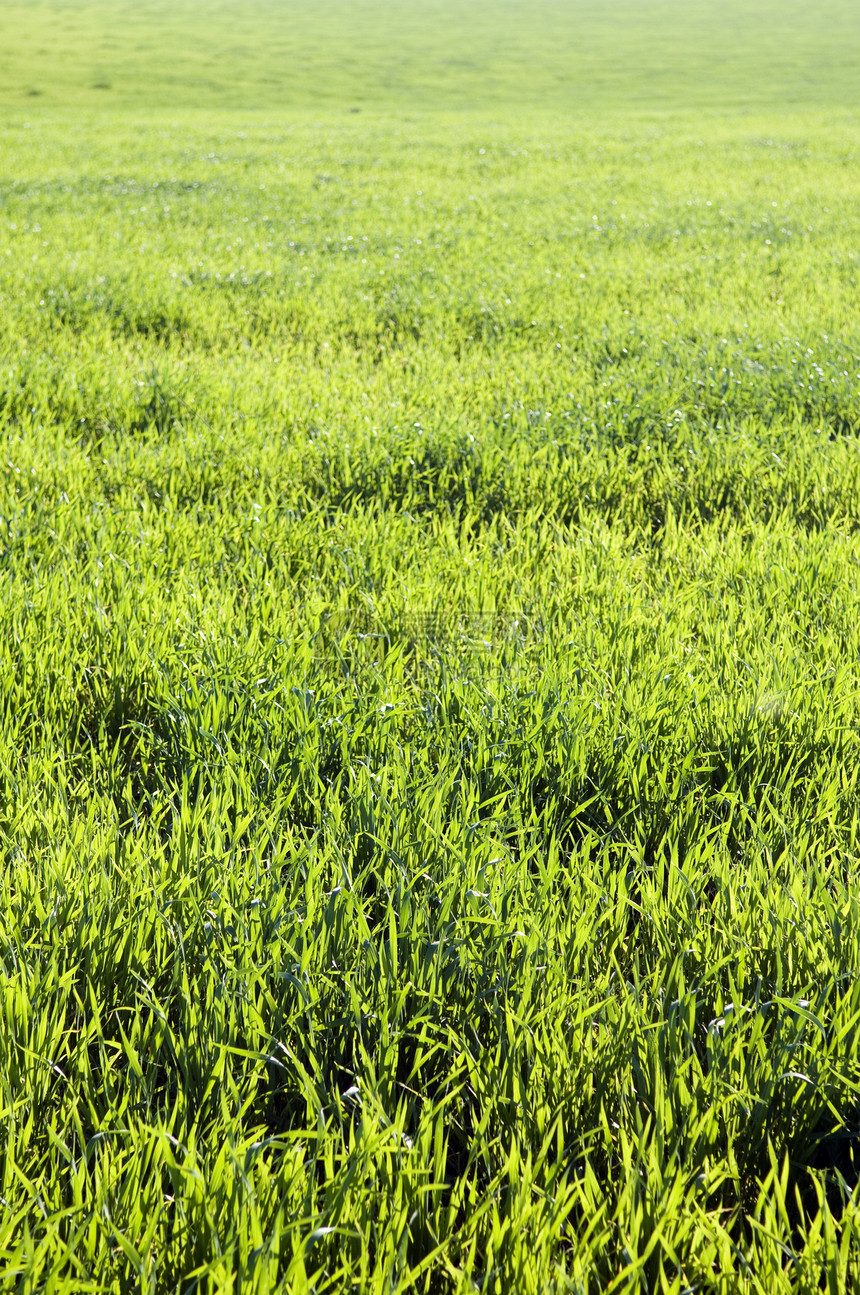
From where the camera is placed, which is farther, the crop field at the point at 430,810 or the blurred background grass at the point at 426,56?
the blurred background grass at the point at 426,56

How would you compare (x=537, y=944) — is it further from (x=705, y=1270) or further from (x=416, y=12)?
(x=416, y=12)

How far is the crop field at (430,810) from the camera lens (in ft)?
4.39

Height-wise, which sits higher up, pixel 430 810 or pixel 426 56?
pixel 426 56

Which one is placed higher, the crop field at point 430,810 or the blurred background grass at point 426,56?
the blurred background grass at point 426,56

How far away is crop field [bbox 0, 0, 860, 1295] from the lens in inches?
52.7

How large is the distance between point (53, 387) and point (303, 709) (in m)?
3.83

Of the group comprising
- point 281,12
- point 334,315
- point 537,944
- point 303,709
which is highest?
point 281,12

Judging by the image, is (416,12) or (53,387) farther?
(416,12)

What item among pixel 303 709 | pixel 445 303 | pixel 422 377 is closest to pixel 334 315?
pixel 445 303

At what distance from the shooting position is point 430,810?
83.1 inches

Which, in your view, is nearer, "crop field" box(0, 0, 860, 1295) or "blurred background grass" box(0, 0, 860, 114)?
"crop field" box(0, 0, 860, 1295)

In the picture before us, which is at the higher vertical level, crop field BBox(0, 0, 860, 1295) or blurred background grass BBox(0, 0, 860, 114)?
blurred background grass BBox(0, 0, 860, 114)

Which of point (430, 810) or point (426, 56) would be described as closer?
point (430, 810)

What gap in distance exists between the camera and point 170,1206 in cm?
135
